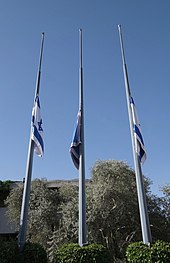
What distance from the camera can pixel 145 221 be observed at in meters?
10.7

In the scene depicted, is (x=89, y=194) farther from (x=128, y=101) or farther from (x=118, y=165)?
(x=128, y=101)

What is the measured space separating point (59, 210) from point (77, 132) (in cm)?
892

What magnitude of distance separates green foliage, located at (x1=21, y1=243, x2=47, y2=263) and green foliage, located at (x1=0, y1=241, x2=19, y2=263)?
0.28 metres

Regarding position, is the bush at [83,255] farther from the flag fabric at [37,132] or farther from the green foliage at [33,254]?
the flag fabric at [37,132]

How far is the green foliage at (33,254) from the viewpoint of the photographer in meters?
10.4

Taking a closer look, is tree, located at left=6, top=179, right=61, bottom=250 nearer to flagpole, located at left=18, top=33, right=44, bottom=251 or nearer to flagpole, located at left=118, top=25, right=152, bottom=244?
flagpole, located at left=18, top=33, right=44, bottom=251

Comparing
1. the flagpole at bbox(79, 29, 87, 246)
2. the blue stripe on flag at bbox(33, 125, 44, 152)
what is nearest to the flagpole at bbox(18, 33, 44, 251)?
the blue stripe on flag at bbox(33, 125, 44, 152)

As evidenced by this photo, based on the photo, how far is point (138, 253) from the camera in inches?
390

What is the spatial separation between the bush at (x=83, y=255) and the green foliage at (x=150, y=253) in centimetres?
94

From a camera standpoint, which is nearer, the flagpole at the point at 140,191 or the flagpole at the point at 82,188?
the flagpole at the point at 140,191

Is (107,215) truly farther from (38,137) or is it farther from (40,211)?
(38,137)

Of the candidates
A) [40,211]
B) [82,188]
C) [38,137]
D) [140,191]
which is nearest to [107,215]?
[40,211]

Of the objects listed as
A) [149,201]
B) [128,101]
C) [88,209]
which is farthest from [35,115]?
[149,201]

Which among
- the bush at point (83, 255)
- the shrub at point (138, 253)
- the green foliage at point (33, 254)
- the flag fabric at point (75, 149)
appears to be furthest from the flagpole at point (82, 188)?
the shrub at point (138, 253)
